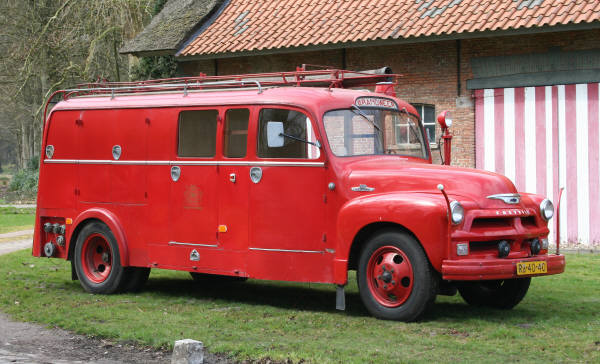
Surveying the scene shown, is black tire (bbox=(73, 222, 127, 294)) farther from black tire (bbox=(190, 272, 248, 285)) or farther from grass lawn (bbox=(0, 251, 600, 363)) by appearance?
black tire (bbox=(190, 272, 248, 285))

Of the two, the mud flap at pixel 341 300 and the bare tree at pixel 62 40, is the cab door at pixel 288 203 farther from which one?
the bare tree at pixel 62 40

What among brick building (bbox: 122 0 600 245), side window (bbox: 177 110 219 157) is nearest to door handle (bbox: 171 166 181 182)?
side window (bbox: 177 110 219 157)

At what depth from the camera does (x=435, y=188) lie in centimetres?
889

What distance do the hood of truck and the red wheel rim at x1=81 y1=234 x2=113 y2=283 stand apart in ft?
12.2

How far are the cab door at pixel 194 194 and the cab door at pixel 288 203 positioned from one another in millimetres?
604

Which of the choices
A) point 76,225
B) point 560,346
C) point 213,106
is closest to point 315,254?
point 213,106

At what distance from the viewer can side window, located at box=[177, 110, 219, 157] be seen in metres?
10.5

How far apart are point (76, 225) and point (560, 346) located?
647 cm

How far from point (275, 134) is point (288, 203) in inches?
30.4

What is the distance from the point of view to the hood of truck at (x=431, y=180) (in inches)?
344

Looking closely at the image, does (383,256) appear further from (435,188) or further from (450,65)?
(450,65)

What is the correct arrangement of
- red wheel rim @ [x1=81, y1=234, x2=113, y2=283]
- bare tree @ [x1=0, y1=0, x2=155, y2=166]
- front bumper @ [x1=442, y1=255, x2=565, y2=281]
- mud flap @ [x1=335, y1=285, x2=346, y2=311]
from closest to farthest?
front bumper @ [x1=442, y1=255, x2=565, y2=281], mud flap @ [x1=335, y1=285, x2=346, y2=311], red wheel rim @ [x1=81, y1=234, x2=113, y2=283], bare tree @ [x1=0, y1=0, x2=155, y2=166]

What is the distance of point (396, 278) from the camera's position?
28.9 feet

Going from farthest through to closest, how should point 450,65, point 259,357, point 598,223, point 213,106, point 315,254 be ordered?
1. point 450,65
2. point 598,223
3. point 213,106
4. point 315,254
5. point 259,357
